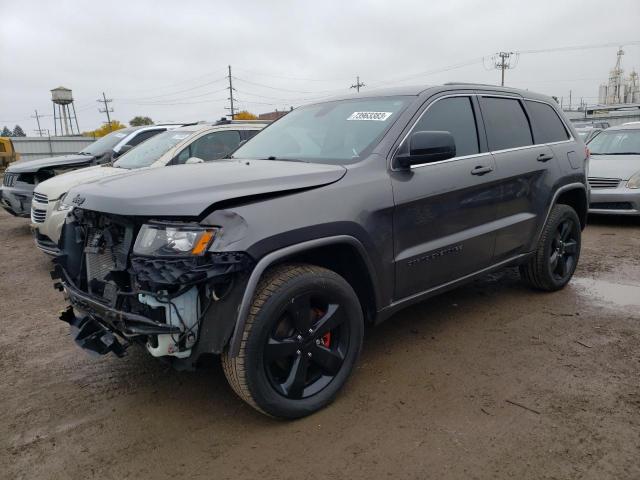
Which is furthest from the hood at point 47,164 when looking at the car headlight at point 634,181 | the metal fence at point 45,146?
the metal fence at point 45,146

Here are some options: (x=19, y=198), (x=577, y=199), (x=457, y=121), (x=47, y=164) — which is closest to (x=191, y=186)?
(x=457, y=121)

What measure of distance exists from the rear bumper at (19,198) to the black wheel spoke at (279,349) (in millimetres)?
6738

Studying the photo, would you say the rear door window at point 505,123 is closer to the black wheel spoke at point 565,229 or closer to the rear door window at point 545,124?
the rear door window at point 545,124

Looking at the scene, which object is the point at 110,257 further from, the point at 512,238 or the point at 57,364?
the point at 512,238

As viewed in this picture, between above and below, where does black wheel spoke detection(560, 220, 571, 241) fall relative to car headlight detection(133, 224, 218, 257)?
below

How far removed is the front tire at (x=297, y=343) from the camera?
8.29 feet

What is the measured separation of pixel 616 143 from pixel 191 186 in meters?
9.21

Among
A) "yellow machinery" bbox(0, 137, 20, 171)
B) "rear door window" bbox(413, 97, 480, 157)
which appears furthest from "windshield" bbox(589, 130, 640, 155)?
"yellow machinery" bbox(0, 137, 20, 171)

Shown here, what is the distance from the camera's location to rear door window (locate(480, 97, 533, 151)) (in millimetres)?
4008

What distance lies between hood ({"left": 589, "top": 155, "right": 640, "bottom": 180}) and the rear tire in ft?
13.4

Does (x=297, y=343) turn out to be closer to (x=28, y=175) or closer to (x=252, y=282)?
(x=252, y=282)

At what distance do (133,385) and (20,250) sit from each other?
210 inches

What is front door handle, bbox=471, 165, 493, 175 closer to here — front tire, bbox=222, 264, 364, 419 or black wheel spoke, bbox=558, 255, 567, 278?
front tire, bbox=222, 264, 364, 419

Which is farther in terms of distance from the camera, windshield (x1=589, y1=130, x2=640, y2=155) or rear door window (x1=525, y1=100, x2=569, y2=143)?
windshield (x1=589, y1=130, x2=640, y2=155)
